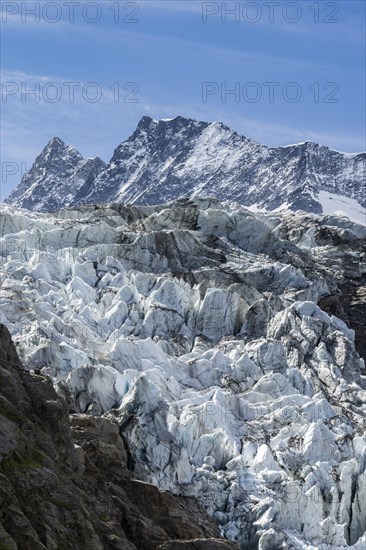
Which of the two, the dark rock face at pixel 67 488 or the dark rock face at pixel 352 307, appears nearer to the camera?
the dark rock face at pixel 67 488

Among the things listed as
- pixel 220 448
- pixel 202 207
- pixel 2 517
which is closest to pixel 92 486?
pixel 2 517

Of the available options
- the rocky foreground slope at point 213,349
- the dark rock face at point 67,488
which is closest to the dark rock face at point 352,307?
the rocky foreground slope at point 213,349

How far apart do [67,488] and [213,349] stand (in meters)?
56.7

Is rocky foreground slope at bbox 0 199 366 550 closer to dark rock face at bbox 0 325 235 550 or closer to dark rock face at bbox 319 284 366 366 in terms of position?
dark rock face at bbox 319 284 366 366

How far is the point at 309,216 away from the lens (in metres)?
188

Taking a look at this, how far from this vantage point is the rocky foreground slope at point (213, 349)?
78.0 m

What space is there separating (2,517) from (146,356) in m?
51.9

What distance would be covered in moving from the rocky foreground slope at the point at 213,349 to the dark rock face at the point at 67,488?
41.3 inches

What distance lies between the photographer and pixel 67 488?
52.7m

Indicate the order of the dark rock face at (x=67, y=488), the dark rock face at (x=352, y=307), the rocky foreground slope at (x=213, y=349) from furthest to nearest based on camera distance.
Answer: the dark rock face at (x=352, y=307), the rocky foreground slope at (x=213, y=349), the dark rock face at (x=67, y=488)

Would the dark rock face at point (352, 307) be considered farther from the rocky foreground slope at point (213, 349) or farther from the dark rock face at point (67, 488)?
the dark rock face at point (67, 488)

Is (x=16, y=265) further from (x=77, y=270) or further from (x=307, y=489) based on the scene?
(x=307, y=489)

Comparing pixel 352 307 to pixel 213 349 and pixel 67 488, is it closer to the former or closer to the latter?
pixel 213 349

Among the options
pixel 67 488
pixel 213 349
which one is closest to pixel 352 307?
pixel 213 349
